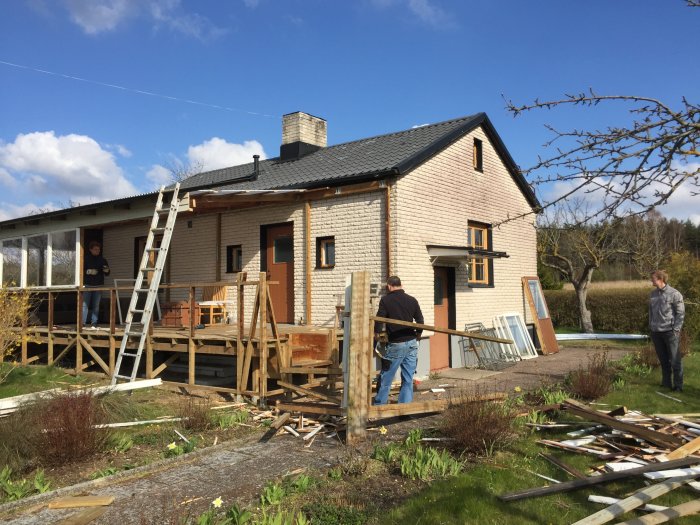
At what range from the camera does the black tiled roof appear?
36.7 ft

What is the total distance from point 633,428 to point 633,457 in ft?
1.34

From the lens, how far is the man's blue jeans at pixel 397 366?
7.05 meters

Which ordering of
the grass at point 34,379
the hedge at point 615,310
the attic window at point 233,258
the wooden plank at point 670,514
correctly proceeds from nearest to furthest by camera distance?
1. the wooden plank at point 670,514
2. the grass at point 34,379
3. the attic window at point 233,258
4. the hedge at point 615,310

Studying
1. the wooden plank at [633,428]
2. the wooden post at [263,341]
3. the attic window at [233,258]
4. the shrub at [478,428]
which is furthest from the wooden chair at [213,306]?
the wooden plank at [633,428]

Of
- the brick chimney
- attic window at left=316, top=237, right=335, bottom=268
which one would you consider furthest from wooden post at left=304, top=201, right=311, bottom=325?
the brick chimney

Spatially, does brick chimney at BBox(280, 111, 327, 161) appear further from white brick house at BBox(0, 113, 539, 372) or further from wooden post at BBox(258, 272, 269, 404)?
wooden post at BBox(258, 272, 269, 404)

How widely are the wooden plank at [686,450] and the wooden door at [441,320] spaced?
23.0 feet

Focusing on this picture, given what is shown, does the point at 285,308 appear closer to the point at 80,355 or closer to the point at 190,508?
the point at 80,355

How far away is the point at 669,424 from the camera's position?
19.9 ft

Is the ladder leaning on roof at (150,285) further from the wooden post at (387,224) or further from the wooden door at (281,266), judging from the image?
the wooden post at (387,224)

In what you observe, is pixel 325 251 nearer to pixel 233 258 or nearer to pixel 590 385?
pixel 233 258

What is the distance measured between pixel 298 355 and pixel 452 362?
4839mm

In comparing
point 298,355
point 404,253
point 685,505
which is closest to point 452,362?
point 404,253

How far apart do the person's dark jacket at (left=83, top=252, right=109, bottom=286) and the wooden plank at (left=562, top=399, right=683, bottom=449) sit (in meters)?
9.98
